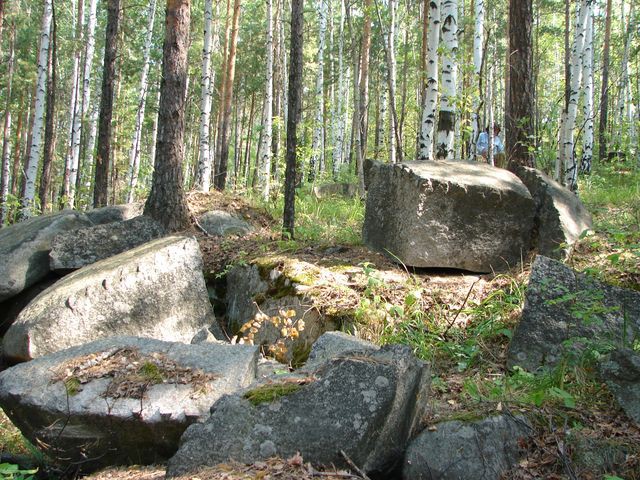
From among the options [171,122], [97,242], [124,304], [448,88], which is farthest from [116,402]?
[448,88]

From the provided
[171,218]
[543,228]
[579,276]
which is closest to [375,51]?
[171,218]

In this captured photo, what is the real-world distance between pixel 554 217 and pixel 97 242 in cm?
602

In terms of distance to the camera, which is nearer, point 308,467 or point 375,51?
Answer: point 308,467

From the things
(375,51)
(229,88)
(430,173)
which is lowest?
(430,173)

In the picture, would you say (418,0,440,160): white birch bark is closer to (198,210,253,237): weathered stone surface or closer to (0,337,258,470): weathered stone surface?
(198,210,253,237): weathered stone surface

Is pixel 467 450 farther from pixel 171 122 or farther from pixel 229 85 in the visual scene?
pixel 229 85

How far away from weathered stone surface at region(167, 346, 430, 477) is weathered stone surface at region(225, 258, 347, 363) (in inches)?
A: 76.2

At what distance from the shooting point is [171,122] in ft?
27.3

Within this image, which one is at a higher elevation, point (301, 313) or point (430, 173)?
point (430, 173)

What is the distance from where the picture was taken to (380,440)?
2.90 meters

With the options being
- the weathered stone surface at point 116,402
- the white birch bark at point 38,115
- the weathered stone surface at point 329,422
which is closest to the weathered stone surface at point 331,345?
the weathered stone surface at point 116,402

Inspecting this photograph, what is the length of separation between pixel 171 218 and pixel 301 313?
12.1 ft

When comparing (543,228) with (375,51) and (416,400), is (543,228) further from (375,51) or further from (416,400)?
(375,51)

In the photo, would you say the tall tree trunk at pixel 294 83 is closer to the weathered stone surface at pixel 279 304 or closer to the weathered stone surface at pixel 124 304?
the weathered stone surface at pixel 279 304
